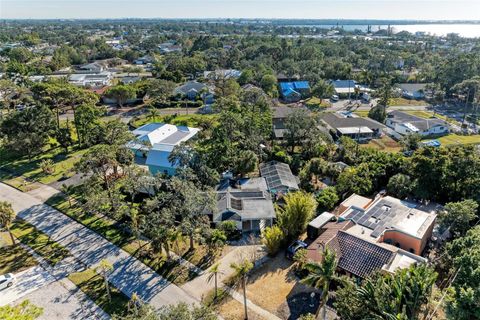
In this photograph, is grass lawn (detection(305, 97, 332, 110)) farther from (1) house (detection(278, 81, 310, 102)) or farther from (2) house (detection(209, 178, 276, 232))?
(2) house (detection(209, 178, 276, 232))

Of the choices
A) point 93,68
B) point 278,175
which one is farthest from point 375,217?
point 93,68

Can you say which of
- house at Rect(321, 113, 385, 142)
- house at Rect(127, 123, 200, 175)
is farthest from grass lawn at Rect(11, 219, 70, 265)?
house at Rect(321, 113, 385, 142)

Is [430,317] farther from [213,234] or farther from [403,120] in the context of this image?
[403,120]

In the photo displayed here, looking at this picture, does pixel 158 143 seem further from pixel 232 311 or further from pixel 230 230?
pixel 232 311

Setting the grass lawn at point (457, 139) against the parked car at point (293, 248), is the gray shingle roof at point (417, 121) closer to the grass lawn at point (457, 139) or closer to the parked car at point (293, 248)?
the grass lawn at point (457, 139)

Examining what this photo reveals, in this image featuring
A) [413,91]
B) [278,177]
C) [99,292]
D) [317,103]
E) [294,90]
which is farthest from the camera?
[413,91]

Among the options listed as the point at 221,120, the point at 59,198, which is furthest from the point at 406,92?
the point at 59,198
